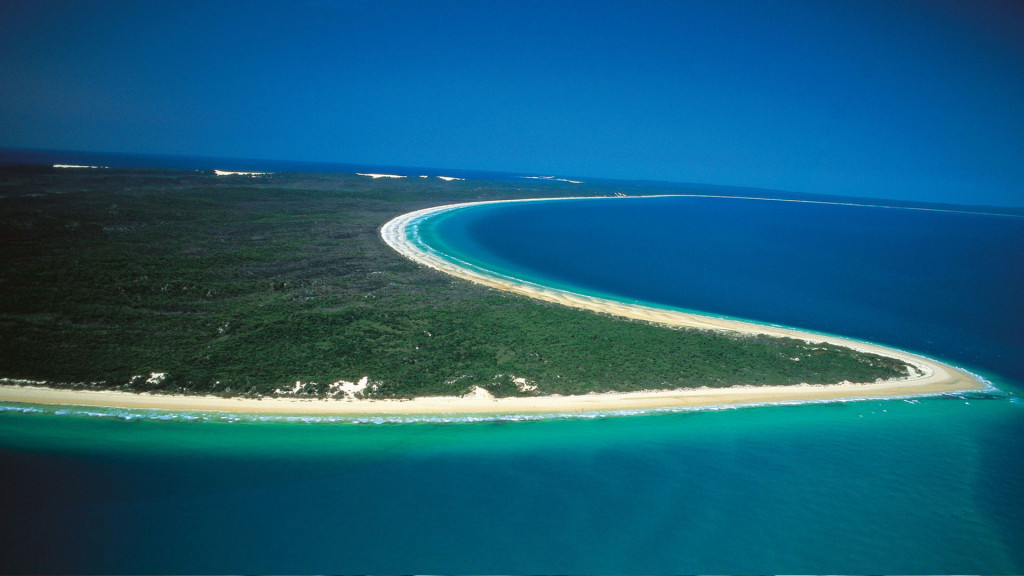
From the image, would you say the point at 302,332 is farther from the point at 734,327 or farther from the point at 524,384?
the point at 734,327

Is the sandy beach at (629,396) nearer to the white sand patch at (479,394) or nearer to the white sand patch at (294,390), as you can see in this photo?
the white sand patch at (479,394)

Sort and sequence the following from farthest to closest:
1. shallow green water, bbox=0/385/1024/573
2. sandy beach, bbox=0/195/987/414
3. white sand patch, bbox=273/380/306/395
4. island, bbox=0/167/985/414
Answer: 1. island, bbox=0/167/985/414
2. white sand patch, bbox=273/380/306/395
3. sandy beach, bbox=0/195/987/414
4. shallow green water, bbox=0/385/1024/573

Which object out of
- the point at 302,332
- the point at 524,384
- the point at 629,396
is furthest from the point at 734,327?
the point at 302,332

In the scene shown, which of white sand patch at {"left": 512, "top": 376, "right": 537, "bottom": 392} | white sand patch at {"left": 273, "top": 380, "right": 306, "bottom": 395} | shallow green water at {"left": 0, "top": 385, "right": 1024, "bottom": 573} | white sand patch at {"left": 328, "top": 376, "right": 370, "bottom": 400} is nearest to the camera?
shallow green water at {"left": 0, "top": 385, "right": 1024, "bottom": 573}

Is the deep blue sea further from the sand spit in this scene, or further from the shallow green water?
the sand spit

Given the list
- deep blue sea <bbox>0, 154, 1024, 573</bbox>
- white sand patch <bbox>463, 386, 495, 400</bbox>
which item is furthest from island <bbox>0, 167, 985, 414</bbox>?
deep blue sea <bbox>0, 154, 1024, 573</bbox>

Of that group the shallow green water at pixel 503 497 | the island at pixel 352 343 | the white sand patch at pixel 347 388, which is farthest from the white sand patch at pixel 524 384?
the white sand patch at pixel 347 388
